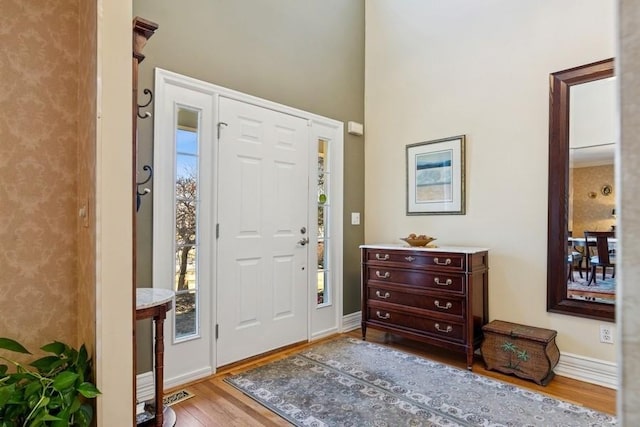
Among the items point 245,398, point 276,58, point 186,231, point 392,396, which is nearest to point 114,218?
point 186,231

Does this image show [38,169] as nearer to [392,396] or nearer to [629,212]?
[629,212]

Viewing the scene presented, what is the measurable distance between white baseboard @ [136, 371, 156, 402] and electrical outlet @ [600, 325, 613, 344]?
3007 millimetres

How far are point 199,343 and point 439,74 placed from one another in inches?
119

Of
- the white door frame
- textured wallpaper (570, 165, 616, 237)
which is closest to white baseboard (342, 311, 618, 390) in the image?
textured wallpaper (570, 165, 616, 237)

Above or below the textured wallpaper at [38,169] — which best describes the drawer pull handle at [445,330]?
below

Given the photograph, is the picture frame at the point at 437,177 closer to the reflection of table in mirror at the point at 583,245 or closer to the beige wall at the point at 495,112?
the beige wall at the point at 495,112

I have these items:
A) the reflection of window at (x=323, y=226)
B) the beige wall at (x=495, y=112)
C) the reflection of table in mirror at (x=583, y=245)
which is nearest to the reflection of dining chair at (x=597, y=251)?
the reflection of table in mirror at (x=583, y=245)

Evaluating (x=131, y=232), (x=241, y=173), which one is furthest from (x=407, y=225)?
(x=131, y=232)

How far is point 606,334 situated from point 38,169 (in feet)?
11.3

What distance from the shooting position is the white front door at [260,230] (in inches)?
107

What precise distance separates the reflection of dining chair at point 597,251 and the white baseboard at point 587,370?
539mm

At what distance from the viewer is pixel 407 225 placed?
11.5 feet

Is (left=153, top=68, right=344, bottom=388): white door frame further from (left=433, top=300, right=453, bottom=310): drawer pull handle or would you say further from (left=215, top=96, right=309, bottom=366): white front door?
(left=433, top=300, right=453, bottom=310): drawer pull handle

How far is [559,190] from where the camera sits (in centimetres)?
262
